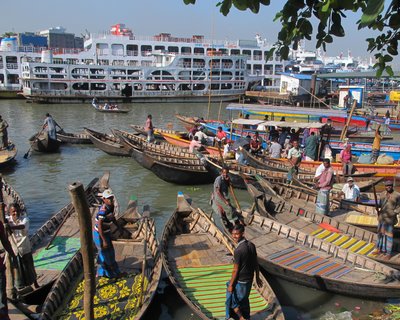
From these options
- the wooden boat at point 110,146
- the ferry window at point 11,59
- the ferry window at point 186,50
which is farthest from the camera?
the ferry window at point 186,50

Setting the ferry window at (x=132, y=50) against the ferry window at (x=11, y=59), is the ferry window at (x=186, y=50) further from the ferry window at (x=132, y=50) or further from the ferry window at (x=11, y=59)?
the ferry window at (x=11, y=59)

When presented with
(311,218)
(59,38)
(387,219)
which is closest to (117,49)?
(311,218)

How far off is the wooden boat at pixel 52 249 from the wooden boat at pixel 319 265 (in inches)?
156

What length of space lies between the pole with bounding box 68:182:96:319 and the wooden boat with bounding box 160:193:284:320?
76.6 inches

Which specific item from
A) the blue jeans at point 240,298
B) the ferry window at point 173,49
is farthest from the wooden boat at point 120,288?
the ferry window at point 173,49

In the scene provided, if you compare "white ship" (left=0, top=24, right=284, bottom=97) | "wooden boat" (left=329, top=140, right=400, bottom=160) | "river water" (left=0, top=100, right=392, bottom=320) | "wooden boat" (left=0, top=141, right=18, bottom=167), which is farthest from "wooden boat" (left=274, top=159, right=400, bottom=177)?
"white ship" (left=0, top=24, right=284, bottom=97)

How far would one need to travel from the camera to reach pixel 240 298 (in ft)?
18.4

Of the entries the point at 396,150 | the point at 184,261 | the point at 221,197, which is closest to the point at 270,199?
the point at 221,197

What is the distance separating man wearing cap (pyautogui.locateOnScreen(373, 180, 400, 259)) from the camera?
7.89 metres

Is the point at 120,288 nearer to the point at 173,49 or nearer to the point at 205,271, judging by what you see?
the point at 205,271

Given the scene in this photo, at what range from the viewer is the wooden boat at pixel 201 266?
645cm

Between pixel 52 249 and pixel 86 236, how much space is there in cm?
424

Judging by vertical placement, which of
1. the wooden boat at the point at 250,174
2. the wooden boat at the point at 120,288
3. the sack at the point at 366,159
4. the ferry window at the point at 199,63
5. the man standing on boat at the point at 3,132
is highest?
the ferry window at the point at 199,63

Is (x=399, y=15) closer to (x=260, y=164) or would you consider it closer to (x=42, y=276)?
(x=42, y=276)
